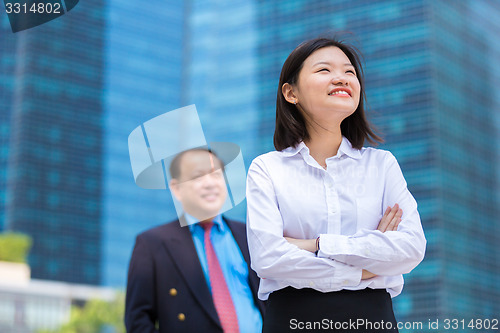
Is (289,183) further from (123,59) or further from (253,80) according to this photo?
(123,59)

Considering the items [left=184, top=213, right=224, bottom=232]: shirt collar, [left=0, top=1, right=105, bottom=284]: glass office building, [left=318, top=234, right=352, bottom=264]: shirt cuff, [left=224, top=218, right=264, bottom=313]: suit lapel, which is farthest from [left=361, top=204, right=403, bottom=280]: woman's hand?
[left=0, top=1, right=105, bottom=284]: glass office building

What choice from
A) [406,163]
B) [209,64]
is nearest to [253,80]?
[209,64]

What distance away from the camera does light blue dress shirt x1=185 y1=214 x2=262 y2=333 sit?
307 cm

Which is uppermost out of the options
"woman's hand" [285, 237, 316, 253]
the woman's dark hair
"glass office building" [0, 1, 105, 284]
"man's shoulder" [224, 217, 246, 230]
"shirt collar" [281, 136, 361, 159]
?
the woman's dark hair

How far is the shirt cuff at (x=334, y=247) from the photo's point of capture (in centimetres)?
204

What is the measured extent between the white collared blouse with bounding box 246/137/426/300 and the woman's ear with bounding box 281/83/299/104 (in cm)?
16

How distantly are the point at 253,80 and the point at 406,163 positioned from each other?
12.1m

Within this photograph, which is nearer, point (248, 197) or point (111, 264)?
point (248, 197)

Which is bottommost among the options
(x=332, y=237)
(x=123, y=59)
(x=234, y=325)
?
(x=123, y=59)

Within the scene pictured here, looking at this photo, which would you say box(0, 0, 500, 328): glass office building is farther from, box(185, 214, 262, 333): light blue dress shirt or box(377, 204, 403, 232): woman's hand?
box(377, 204, 403, 232): woman's hand

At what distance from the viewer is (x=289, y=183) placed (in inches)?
87.9

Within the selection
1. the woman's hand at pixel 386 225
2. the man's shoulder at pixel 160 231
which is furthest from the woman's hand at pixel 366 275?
the man's shoulder at pixel 160 231

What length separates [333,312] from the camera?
2023 millimetres

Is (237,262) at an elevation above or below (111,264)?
above
